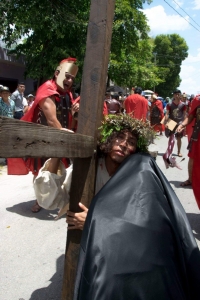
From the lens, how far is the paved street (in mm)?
2883

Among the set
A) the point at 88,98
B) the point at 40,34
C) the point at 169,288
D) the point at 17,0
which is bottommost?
the point at 169,288

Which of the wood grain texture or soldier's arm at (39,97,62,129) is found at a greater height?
soldier's arm at (39,97,62,129)

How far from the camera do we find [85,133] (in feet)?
6.55

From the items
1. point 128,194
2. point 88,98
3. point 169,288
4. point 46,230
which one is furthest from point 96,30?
point 46,230

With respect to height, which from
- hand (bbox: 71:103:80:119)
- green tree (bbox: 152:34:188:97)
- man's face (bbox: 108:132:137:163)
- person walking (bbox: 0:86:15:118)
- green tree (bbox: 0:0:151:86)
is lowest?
man's face (bbox: 108:132:137:163)

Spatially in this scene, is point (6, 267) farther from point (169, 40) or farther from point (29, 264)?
point (169, 40)

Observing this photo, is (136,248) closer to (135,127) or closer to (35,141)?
(35,141)

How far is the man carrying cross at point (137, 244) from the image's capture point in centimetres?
152

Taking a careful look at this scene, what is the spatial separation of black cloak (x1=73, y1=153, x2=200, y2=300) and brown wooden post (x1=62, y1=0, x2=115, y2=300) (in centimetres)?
31

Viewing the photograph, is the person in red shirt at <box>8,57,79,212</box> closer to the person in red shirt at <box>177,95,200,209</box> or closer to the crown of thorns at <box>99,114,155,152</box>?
the crown of thorns at <box>99,114,155,152</box>

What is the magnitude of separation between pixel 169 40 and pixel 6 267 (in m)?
61.1

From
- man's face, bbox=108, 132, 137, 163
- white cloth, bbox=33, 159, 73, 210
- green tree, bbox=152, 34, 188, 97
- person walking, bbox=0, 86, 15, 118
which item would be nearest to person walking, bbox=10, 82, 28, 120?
person walking, bbox=0, 86, 15, 118

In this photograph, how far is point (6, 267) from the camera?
10.4 ft

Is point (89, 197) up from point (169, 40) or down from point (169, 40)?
down
